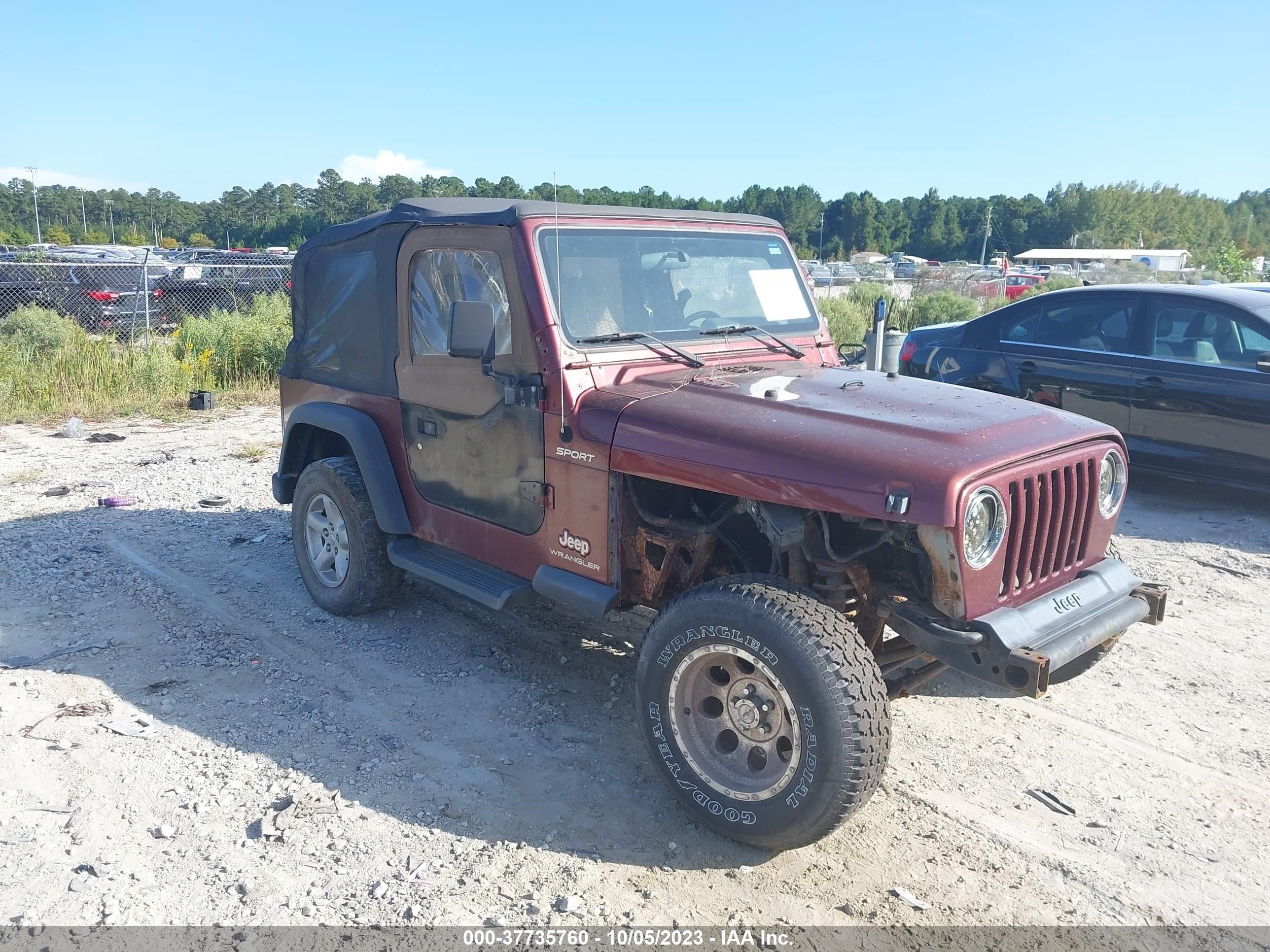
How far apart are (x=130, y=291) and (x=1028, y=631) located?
17880 millimetres

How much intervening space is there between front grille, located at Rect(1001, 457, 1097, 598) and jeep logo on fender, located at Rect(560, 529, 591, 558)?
63.6 inches

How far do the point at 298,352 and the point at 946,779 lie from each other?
170 inches

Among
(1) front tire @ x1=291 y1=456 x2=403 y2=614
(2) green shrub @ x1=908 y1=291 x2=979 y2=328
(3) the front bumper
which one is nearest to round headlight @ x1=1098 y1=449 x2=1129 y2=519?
(3) the front bumper

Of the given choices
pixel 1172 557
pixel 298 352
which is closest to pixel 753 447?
pixel 298 352

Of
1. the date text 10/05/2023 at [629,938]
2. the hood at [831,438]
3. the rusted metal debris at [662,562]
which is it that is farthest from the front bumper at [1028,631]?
the date text 10/05/2023 at [629,938]

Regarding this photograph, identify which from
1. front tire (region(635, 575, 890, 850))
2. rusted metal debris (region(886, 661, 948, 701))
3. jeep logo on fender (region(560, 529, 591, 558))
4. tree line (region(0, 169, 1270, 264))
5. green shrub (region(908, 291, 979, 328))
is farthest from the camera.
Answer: tree line (region(0, 169, 1270, 264))

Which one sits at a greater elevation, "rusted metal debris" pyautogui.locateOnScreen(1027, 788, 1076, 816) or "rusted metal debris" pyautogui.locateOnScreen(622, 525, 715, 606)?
"rusted metal debris" pyautogui.locateOnScreen(622, 525, 715, 606)

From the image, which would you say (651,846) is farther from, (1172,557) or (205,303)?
(205,303)

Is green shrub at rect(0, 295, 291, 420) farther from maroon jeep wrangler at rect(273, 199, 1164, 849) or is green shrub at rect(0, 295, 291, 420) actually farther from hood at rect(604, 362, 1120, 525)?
hood at rect(604, 362, 1120, 525)

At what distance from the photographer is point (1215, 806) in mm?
3539

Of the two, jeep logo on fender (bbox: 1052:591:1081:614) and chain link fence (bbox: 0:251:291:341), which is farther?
chain link fence (bbox: 0:251:291:341)

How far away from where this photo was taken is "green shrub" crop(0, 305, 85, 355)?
1177cm

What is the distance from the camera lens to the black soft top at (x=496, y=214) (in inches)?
162

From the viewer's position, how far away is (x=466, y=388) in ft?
14.2
